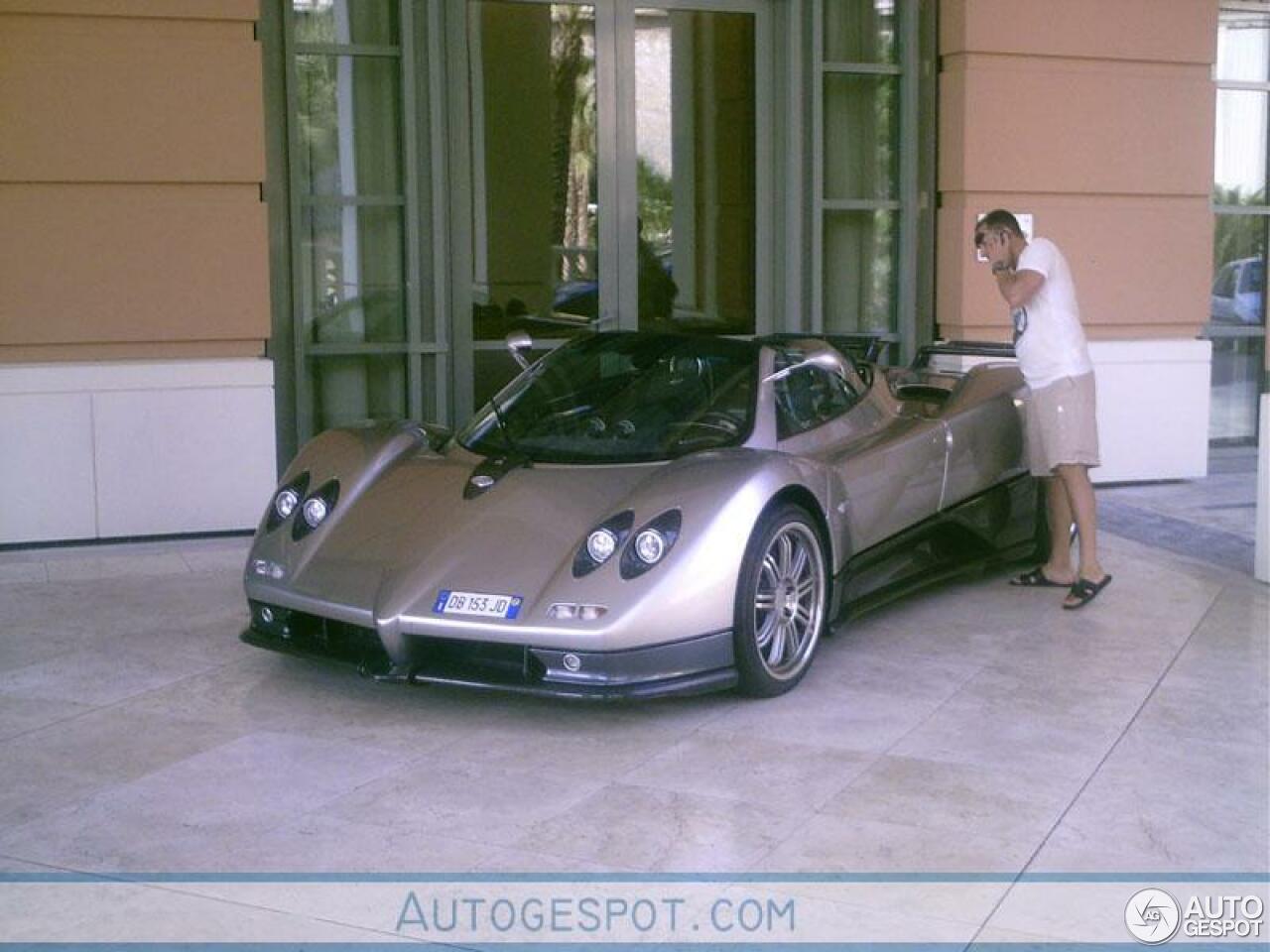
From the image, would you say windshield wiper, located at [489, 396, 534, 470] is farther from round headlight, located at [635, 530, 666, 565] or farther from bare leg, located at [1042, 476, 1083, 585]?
bare leg, located at [1042, 476, 1083, 585]

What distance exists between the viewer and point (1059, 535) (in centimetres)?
774

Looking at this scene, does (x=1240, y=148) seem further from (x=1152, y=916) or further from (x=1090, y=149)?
(x=1152, y=916)

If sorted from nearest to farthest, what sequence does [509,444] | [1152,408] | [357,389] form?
[509,444] < [357,389] < [1152,408]

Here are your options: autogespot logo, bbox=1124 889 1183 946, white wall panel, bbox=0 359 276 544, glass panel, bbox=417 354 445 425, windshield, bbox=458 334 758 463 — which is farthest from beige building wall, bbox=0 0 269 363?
autogespot logo, bbox=1124 889 1183 946

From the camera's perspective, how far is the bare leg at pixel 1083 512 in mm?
7402

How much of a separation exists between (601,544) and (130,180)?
4.15 metres

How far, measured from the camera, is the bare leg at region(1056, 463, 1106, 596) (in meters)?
7.40

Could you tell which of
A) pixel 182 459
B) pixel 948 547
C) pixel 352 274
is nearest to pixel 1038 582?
pixel 948 547

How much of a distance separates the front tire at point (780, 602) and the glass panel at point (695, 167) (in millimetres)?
4284

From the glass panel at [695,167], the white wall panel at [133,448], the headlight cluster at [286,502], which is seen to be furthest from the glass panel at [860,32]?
the headlight cluster at [286,502]

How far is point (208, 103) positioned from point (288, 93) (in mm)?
599

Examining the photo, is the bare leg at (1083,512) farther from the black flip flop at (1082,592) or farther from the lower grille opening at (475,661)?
the lower grille opening at (475,661)

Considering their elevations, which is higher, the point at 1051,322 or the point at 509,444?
the point at 1051,322

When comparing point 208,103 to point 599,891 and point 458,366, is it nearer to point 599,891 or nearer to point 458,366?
point 458,366
